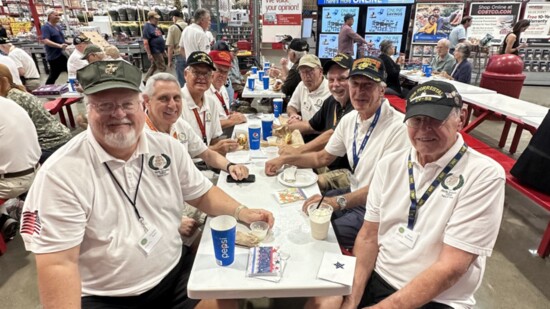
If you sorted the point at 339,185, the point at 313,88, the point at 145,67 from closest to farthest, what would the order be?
the point at 339,185 → the point at 313,88 → the point at 145,67

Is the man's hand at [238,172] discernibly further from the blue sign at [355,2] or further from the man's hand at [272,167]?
the blue sign at [355,2]


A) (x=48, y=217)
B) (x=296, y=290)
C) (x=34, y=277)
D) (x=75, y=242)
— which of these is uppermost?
(x=48, y=217)

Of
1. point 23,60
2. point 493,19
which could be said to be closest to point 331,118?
point 23,60

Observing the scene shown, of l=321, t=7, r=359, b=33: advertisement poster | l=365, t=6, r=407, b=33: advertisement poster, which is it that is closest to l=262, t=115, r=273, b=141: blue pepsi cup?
l=321, t=7, r=359, b=33: advertisement poster

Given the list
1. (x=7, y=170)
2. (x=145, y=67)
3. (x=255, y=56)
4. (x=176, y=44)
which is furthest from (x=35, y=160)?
(x=145, y=67)

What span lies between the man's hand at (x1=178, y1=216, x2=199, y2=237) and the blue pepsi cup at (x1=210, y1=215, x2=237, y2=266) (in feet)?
2.30

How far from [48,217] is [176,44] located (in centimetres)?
793

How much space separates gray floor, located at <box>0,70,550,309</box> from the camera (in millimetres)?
2355

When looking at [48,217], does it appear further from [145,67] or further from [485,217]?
[145,67]

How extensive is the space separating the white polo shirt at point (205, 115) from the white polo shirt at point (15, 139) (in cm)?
143

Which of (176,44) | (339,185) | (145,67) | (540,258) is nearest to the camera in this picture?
(339,185)

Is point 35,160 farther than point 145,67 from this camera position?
No

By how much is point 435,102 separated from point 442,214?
1.65 ft

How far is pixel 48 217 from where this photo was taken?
1231mm
